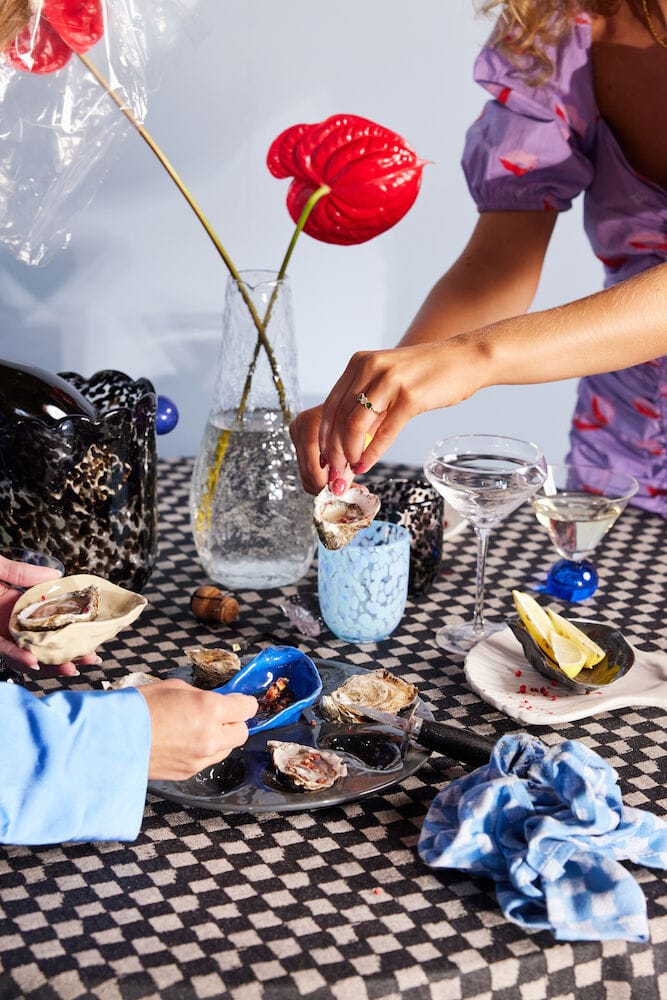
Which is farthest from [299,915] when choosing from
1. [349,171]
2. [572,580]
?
[349,171]

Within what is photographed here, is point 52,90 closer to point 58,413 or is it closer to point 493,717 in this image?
point 58,413

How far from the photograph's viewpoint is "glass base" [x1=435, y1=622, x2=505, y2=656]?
1.14 meters

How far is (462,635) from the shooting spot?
3.83 feet

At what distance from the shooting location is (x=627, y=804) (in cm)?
88

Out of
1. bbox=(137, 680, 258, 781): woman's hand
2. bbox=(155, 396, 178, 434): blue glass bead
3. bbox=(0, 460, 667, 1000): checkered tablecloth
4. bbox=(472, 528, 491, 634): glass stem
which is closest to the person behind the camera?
bbox=(0, 460, 667, 1000): checkered tablecloth

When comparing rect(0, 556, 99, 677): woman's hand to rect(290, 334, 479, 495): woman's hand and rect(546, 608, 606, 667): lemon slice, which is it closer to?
rect(290, 334, 479, 495): woman's hand

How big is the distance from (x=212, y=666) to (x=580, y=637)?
346 mm

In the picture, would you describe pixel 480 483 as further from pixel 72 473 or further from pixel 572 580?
pixel 72 473

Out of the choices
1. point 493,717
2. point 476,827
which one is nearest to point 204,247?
point 493,717

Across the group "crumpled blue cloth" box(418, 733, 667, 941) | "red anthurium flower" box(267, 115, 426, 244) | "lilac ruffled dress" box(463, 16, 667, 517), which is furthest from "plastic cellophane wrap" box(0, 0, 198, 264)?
"crumpled blue cloth" box(418, 733, 667, 941)

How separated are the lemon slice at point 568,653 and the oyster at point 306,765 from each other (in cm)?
25

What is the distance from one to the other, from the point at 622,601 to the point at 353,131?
58 centimetres

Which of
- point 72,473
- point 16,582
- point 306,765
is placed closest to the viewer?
point 306,765

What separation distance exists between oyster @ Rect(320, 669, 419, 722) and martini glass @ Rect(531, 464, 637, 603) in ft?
1.05
